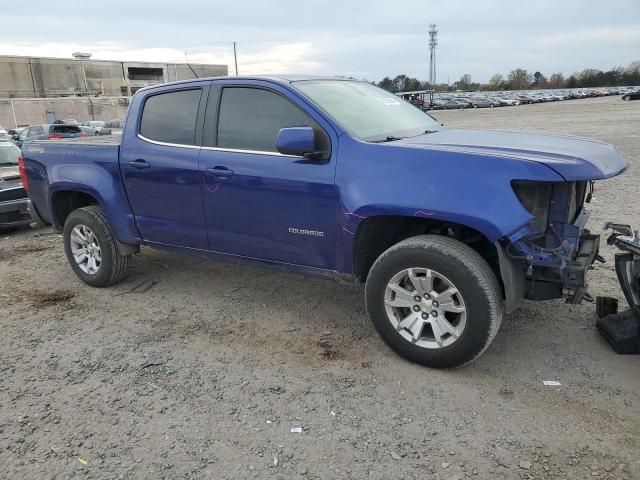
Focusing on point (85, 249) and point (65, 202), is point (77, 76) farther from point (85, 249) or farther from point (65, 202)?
point (85, 249)

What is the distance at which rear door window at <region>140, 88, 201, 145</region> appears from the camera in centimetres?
444

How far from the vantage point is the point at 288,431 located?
2.99 metres

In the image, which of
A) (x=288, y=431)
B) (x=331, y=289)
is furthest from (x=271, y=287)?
(x=288, y=431)

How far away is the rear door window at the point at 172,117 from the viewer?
444 cm

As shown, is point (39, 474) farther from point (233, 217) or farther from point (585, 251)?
point (585, 251)

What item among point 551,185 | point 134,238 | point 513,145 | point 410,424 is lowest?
point 410,424

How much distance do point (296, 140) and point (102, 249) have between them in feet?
8.72

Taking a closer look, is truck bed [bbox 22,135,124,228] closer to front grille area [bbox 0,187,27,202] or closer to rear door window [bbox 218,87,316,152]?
rear door window [bbox 218,87,316,152]

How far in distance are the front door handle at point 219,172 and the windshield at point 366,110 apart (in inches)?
32.7

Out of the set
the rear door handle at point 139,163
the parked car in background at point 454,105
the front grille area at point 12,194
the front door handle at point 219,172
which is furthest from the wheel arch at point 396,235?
the parked car in background at point 454,105

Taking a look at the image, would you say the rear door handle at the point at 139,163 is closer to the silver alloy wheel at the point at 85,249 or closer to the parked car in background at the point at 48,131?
the silver alloy wheel at the point at 85,249

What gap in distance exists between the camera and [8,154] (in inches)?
365

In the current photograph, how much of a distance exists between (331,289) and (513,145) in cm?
225

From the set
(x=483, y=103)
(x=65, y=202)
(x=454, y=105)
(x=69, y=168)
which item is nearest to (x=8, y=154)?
(x=65, y=202)
